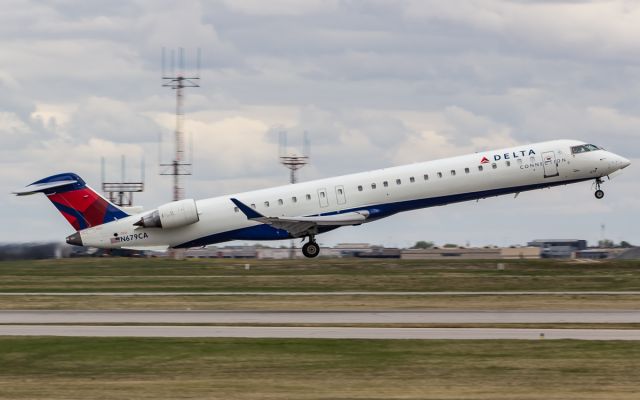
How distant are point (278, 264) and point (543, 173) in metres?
27.9

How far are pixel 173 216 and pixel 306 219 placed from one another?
22.4 ft

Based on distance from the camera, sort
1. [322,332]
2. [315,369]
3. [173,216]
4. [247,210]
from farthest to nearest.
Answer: [173,216] < [247,210] < [322,332] < [315,369]

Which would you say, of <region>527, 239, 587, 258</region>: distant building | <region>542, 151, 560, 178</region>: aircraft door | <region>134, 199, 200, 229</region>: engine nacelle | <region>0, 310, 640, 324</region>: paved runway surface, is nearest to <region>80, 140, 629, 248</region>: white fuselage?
<region>542, 151, 560, 178</region>: aircraft door

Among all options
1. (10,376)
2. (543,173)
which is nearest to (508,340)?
(10,376)

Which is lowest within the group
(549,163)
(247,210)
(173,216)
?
(173,216)

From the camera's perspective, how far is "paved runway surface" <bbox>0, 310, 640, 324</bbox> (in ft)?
115

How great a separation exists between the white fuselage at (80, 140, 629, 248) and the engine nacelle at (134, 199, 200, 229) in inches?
13.8

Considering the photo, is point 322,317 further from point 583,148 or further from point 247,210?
point 583,148

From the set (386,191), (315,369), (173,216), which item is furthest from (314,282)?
(315,369)

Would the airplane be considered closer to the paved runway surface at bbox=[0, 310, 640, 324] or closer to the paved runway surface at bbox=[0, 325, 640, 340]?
the paved runway surface at bbox=[0, 310, 640, 324]

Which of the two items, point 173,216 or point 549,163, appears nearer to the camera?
point 549,163

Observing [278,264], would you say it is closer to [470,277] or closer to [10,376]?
[470,277]

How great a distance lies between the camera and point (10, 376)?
24.9 meters

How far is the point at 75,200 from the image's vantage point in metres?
52.7
